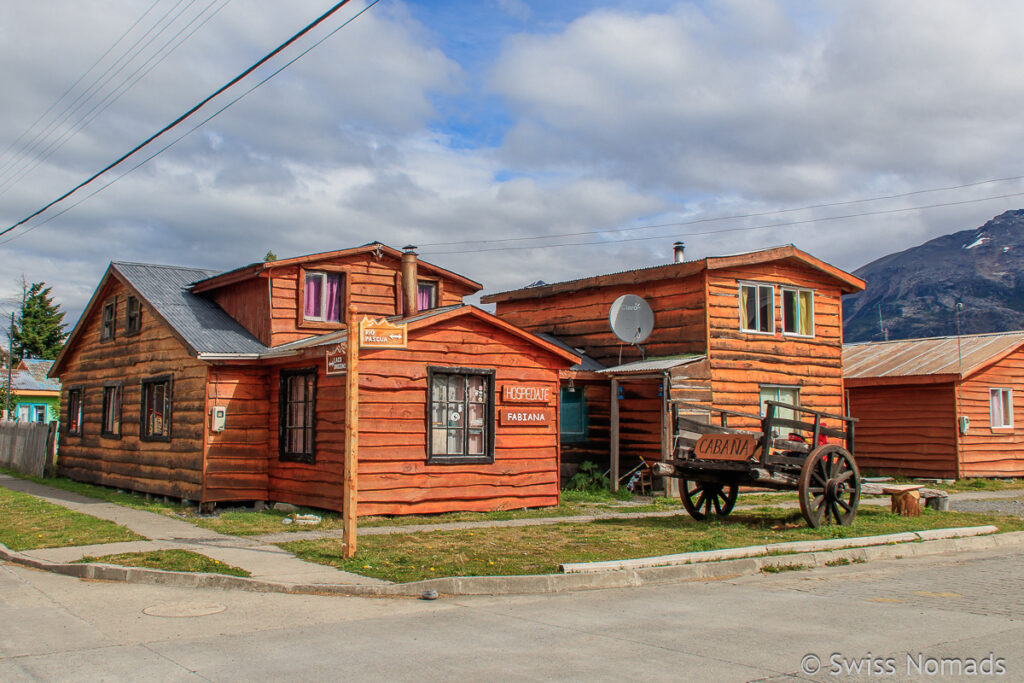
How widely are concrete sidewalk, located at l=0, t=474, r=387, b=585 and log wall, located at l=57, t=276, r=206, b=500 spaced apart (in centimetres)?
172

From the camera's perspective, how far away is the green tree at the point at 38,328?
205 ft

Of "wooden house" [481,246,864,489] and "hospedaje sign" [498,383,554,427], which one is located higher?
"wooden house" [481,246,864,489]

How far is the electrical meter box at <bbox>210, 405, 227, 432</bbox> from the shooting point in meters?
16.7

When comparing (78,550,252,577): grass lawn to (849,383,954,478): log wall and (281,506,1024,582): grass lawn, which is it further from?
(849,383,954,478): log wall

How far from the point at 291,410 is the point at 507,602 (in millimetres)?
9239

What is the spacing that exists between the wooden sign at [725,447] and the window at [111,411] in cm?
1470

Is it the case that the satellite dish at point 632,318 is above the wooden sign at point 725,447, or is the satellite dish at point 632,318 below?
above

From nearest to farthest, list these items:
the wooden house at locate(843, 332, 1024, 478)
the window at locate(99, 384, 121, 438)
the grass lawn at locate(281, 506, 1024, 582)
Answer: the grass lawn at locate(281, 506, 1024, 582)
the window at locate(99, 384, 121, 438)
the wooden house at locate(843, 332, 1024, 478)

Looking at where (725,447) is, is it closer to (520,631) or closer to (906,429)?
(520,631)

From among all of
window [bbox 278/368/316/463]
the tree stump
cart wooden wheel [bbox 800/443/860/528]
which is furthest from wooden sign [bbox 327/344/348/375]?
the tree stump

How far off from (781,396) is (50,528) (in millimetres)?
15924

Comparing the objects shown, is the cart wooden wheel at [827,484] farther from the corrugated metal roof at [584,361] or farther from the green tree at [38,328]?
the green tree at [38,328]

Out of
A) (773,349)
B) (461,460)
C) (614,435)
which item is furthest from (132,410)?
(773,349)

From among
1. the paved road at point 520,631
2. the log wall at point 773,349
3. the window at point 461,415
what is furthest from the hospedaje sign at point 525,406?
the paved road at point 520,631
